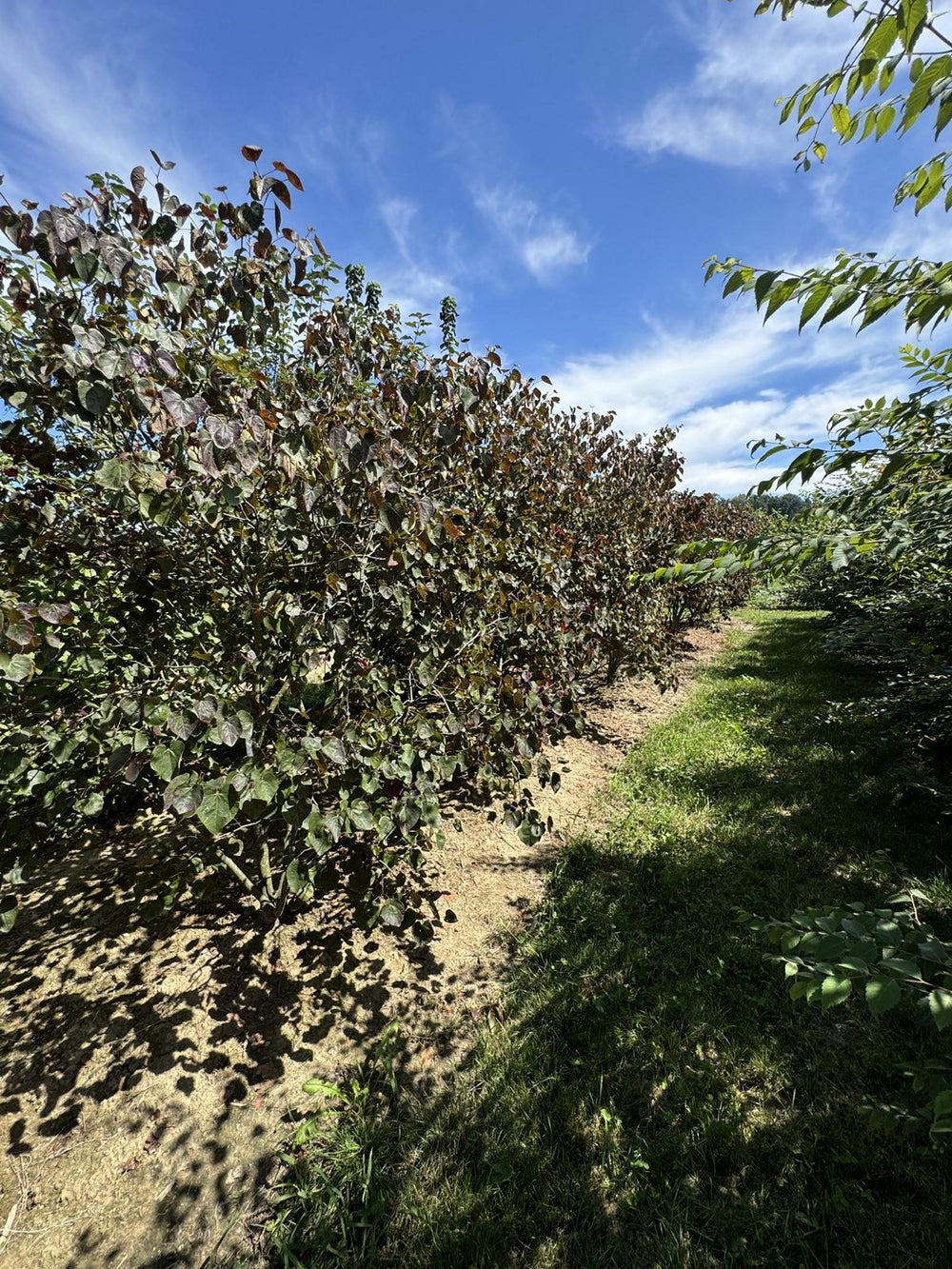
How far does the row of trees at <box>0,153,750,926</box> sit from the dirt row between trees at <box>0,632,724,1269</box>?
1.52 ft

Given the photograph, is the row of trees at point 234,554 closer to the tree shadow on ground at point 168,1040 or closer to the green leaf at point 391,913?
the green leaf at point 391,913

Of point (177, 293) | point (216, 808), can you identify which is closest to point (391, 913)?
point (216, 808)

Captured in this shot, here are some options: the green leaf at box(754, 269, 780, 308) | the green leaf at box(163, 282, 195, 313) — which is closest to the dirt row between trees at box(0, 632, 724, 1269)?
the green leaf at box(163, 282, 195, 313)

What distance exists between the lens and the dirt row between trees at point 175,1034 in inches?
77.9

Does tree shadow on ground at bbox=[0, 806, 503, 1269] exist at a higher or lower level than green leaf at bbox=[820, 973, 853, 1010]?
lower

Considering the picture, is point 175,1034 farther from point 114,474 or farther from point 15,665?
point 114,474

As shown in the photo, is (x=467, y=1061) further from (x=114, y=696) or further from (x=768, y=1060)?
(x=114, y=696)

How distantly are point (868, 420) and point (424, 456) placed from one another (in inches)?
81.7

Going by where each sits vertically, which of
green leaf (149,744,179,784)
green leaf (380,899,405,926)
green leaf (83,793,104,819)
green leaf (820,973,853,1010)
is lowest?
green leaf (380,899,405,926)

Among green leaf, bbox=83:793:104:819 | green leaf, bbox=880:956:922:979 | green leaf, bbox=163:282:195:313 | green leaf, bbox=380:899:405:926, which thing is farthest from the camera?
green leaf, bbox=380:899:405:926

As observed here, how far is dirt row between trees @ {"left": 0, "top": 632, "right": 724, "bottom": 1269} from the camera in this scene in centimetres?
198

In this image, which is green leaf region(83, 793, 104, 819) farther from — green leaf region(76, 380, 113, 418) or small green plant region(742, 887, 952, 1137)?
small green plant region(742, 887, 952, 1137)

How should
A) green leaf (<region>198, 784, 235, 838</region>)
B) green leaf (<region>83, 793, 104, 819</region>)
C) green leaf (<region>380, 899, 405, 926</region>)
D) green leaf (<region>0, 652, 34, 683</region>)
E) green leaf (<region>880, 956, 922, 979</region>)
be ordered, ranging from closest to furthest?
green leaf (<region>880, 956, 922, 979</region>) < green leaf (<region>0, 652, 34, 683</region>) < green leaf (<region>198, 784, 235, 838</region>) < green leaf (<region>83, 793, 104, 819</region>) < green leaf (<region>380, 899, 405, 926</region>)

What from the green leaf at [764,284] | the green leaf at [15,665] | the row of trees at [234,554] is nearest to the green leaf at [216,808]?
the row of trees at [234,554]
